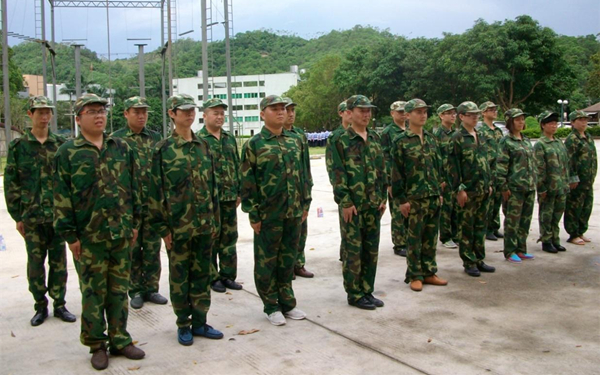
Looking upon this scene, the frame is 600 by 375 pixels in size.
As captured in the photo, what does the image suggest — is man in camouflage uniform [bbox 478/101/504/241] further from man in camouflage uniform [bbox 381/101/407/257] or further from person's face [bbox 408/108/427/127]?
person's face [bbox 408/108/427/127]

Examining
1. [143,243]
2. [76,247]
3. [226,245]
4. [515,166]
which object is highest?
[515,166]

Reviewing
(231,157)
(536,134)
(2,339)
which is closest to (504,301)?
(231,157)

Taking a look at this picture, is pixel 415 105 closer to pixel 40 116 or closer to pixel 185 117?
pixel 185 117

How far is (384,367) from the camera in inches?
147

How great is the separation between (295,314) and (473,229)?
250cm

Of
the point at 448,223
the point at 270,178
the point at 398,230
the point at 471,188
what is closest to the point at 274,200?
the point at 270,178

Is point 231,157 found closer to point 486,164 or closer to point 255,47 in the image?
point 486,164

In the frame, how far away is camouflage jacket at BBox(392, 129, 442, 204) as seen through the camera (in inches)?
217

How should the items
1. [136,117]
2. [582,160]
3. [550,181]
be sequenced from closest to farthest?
[136,117]
[550,181]
[582,160]

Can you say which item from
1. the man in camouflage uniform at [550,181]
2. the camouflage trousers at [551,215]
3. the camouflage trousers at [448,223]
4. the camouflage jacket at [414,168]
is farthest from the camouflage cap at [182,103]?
the camouflage trousers at [551,215]

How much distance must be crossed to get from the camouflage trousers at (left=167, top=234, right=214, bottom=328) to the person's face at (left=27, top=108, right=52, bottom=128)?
169 centimetres

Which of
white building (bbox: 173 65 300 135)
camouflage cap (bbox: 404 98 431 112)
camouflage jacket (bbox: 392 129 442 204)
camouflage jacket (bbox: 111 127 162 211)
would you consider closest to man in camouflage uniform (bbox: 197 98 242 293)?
camouflage jacket (bbox: 111 127 162 211)

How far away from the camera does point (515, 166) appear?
6.67 metres

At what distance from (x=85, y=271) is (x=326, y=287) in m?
2.68
